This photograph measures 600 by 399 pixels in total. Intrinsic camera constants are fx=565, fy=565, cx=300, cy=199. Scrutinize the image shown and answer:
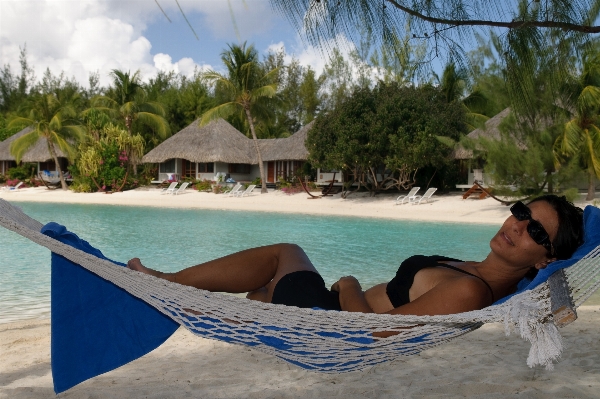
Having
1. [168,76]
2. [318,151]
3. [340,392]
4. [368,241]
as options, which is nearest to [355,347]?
[340,392]

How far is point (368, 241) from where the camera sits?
7.66m

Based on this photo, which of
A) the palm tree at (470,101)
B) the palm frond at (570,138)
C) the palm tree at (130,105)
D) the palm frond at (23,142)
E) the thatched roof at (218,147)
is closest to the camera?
the palm frond at (570,138)

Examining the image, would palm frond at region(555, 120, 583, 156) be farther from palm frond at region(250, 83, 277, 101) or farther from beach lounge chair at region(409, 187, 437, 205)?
palm frond at region(250, 83, 277, 101)

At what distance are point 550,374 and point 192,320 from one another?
1416mm

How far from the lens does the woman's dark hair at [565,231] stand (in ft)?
4.47

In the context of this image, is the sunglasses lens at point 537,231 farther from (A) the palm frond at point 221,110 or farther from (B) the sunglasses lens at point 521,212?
(A) the palm frond at point 221,110

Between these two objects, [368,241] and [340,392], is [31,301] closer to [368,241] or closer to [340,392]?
[340,392]

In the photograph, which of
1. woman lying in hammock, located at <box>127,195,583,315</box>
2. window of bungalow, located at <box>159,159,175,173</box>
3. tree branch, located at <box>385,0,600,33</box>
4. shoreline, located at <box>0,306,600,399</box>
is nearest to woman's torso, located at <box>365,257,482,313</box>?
woman lying in hammock, located at <box>127,195,583,315</box>

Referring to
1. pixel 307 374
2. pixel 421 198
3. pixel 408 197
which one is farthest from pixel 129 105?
pixel 307 374

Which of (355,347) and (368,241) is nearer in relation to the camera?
(355,347)

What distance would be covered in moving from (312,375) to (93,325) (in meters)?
0.90

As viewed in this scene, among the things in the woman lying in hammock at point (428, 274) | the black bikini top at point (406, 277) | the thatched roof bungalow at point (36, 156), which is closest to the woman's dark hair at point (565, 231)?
the woman lying in hammock at point (428, 274)

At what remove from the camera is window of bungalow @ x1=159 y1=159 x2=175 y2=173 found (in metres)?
19.7

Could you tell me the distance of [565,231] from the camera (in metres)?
1.37
